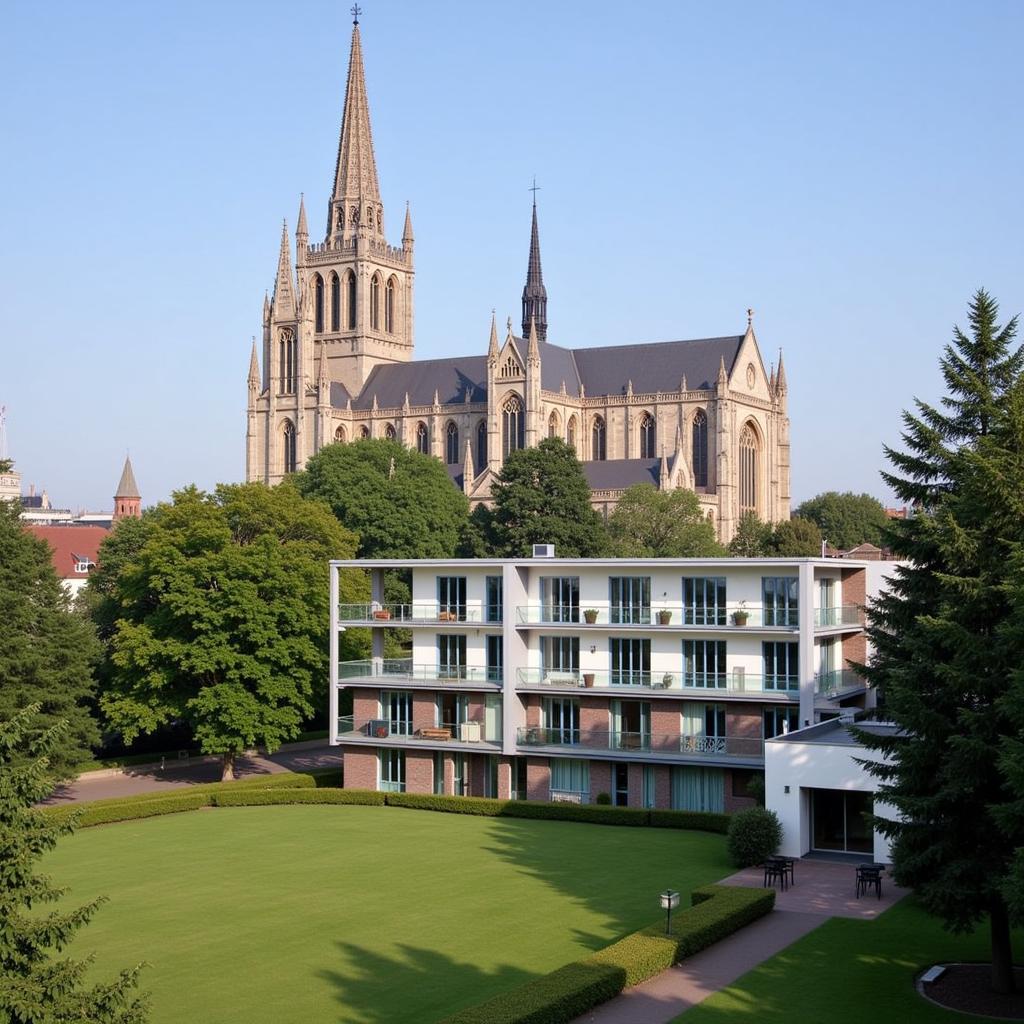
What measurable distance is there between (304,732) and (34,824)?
53.0 meters

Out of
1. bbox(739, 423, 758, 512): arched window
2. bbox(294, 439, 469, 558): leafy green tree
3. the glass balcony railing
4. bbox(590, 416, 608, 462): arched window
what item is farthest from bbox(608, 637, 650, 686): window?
bbox(590, 416, 608, 462): arched window

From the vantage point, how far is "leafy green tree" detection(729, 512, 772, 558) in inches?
3932

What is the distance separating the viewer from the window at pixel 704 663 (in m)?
46.6

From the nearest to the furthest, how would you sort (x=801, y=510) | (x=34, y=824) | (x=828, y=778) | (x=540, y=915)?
1. (x=34, y=824)
2. (x=540, y=915)
3. (x=828, y=778)
4. (x=801, y=510)

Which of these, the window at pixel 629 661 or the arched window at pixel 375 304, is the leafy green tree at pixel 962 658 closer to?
the window at pixel 629 661

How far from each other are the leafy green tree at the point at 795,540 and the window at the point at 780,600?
48.5m

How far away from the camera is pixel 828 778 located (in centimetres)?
3869

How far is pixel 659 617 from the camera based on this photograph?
1881 inches

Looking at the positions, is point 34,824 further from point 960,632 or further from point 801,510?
point 801,510

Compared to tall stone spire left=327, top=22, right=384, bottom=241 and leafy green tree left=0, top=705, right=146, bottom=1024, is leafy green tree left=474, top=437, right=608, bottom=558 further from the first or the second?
leafy green tree left=0, top=705, right=146, bottom=1024

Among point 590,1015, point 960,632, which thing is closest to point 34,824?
point 590,1015

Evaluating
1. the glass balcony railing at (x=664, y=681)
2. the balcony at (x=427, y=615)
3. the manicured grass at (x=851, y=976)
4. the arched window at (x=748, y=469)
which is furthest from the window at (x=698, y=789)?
the arched window at (x=748, y=469)

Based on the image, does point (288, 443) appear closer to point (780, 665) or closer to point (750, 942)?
point (780, 665)

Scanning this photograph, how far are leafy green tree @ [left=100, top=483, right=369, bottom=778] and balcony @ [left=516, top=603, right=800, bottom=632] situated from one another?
11188 millimetres
